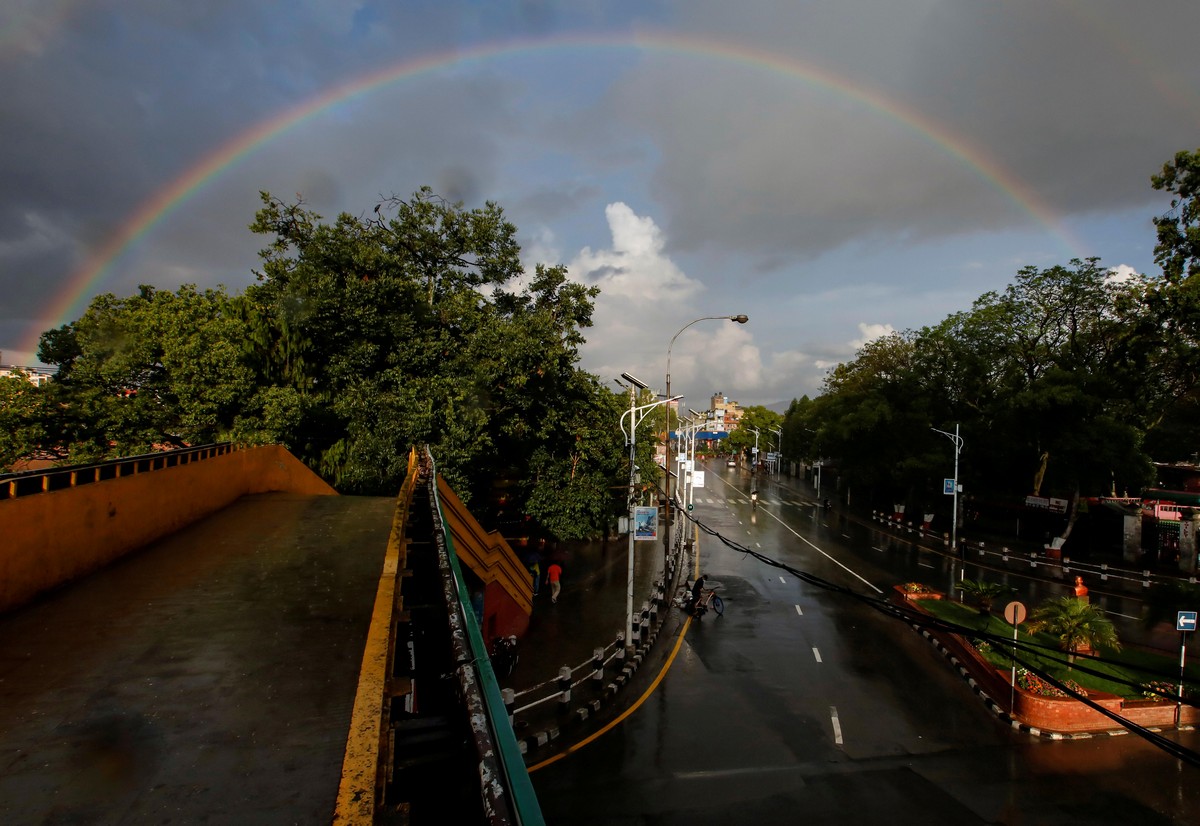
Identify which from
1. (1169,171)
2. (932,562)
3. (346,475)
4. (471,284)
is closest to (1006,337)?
(932,562)

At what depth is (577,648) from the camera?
17.1 meters

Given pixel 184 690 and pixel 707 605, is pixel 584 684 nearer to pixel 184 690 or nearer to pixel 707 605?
pixel 707 605

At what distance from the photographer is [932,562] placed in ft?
105

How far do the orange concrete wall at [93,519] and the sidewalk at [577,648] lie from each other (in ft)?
23.1

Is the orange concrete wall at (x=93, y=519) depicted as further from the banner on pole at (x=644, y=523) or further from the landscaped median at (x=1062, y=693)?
the landscaped median at (x=1062, y=693)

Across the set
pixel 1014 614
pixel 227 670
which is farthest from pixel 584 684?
pixel 227 670

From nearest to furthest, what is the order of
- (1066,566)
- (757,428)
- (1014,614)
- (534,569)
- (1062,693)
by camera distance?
(1014,614) < (1062,693) < (534,569) < (1066,566) < (757,428)

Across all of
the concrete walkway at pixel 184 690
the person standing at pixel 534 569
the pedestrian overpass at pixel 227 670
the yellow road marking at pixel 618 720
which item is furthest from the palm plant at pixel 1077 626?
the concrete walkway at pixel 184 690

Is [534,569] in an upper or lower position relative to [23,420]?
lower

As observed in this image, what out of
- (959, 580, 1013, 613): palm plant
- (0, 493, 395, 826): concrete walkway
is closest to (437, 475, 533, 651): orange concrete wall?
(0, 493, 395, 826): concrete walkway

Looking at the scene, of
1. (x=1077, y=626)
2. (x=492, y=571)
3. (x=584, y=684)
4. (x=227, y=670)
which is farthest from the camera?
(x=492, y=571)

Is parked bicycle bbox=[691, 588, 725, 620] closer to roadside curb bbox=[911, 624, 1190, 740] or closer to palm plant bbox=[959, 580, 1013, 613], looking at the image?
roadside curb bbox=[911, 624, 1190, 740]

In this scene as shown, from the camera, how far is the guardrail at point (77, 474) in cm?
631

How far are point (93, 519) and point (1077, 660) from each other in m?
20.4
